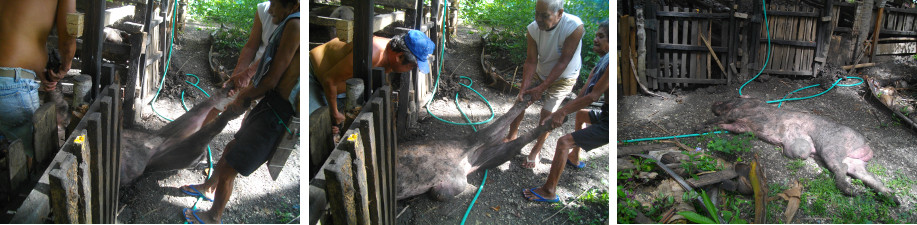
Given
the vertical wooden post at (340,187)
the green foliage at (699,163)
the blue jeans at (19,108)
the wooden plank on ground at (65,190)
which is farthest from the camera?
the green foliage at (699,163)

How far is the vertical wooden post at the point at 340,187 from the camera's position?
6.70 ft

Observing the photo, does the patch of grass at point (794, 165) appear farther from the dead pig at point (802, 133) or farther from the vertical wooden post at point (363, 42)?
the vertical wooden post at point (363, 42)

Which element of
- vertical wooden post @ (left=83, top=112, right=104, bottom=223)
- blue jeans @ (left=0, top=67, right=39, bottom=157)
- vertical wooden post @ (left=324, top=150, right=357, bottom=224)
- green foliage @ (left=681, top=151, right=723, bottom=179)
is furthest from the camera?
green foliage @ (left=681, top=151, right=723, bottom=179)

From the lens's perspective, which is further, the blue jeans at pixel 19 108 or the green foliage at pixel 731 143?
the green foliage at pixel 731 143

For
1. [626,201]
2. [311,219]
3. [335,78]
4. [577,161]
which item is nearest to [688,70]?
[626,201]

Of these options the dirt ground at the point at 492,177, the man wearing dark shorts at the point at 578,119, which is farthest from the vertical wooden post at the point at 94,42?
the man wearing dark shorts at the point at 578,119

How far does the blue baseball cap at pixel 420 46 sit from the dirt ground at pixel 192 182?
63 centimetres

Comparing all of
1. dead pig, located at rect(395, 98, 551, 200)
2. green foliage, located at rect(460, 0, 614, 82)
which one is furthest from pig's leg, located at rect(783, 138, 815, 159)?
dead pig, located at rect(395, 98, 551, 200)

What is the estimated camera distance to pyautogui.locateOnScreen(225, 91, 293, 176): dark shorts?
7.66 feet

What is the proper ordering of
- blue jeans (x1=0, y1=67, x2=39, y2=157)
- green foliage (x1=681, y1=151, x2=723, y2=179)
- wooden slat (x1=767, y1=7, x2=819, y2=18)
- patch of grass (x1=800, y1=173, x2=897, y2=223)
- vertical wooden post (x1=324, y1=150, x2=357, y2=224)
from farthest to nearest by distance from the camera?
wooden slat (x1=767, y1=7, x2=819, y2=18), green foliage (x1=681, y1=151, x2=723, y2=179), patch of grass (x1=800, y1=173, x2=897, y2=223), blue jeans (x1=0, y1=67, x2=39, y2=157), vertical wooden post (x1=324, y1=150, x2=357, y2=224)

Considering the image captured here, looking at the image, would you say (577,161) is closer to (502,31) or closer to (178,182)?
(502,31)

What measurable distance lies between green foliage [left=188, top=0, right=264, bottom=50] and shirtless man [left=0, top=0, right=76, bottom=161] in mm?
497

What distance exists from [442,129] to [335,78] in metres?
0.47

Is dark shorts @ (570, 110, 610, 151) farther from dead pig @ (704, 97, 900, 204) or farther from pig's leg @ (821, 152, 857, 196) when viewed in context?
pig's leg @ (821, 152, 857, 196)
